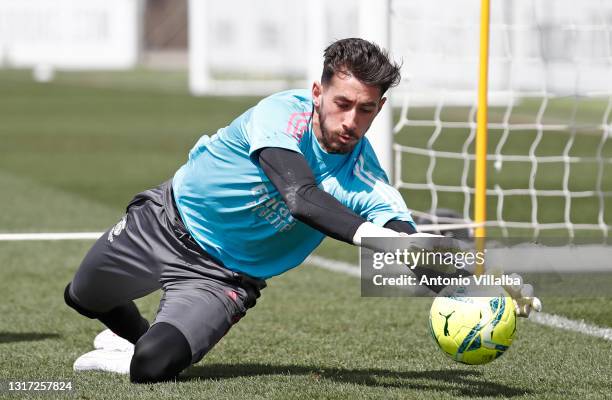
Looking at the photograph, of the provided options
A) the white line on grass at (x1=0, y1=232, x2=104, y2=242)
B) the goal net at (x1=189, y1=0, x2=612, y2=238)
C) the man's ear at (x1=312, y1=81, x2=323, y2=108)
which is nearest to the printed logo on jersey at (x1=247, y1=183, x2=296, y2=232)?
the man's ear at (x1=312, y1=81, x2=323, y2=108)

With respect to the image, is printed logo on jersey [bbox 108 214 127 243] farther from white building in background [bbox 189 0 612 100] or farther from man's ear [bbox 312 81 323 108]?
white building in background [bbox 189 0 612 100]

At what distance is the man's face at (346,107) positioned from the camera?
4.70 m

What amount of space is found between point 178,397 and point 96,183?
31.2ft

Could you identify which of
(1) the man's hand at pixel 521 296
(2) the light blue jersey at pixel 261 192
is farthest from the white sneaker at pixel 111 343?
(1) the man's hand at pixel 521 296

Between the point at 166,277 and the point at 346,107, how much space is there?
1190mm

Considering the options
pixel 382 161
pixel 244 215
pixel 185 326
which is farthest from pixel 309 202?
pixel 382 161

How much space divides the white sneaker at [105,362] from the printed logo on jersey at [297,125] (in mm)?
1339

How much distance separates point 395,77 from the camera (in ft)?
15.6

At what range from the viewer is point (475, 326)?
481 centimetres

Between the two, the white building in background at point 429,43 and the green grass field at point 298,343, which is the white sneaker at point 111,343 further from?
the white building in background at point 429,43

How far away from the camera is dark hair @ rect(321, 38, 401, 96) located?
4691 mm

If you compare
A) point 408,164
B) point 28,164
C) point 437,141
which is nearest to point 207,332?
point 408,164

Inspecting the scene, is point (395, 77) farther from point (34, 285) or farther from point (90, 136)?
point (90, 136)

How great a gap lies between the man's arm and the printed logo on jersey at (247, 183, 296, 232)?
0.34m
